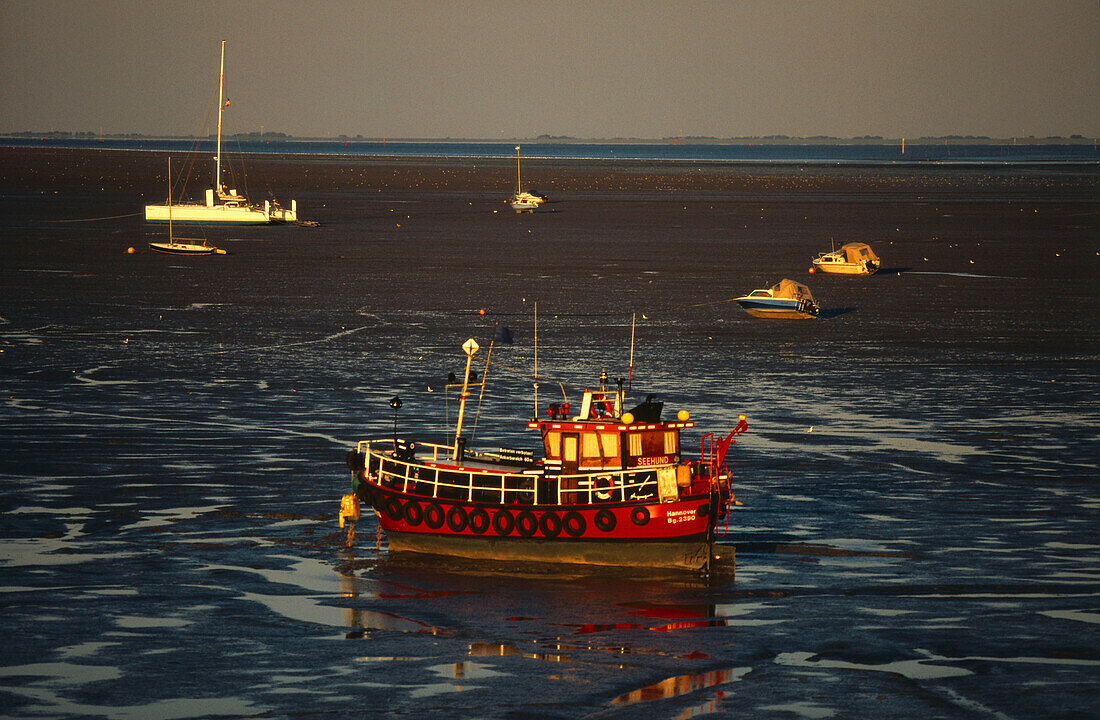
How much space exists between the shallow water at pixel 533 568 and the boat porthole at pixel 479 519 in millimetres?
1219

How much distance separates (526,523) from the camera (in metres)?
37.7

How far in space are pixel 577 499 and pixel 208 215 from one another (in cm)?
12411

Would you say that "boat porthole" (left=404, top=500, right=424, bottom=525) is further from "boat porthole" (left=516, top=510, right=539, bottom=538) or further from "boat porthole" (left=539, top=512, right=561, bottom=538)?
"boat porthole" (left=539, top=512, right=561, bottom=538)

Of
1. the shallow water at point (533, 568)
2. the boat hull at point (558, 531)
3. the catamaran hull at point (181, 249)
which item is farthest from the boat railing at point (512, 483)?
the catamaran hull at point (181, 249)

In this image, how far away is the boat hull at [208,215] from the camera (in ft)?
502

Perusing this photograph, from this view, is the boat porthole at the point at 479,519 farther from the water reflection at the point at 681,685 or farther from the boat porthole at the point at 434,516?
the water reflection at the point at 681,685

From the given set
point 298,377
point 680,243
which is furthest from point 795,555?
point 680,243

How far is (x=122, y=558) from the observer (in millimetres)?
37406

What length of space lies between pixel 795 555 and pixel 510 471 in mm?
7600

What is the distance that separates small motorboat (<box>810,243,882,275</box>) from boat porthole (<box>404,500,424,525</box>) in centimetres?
7639

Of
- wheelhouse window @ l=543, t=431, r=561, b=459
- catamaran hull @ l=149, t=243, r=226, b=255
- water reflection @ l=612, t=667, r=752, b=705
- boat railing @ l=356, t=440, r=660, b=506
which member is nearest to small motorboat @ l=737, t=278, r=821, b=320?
boat railing @ l=356, t=440, r=660, b=506

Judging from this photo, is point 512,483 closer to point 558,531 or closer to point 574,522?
point 558,531

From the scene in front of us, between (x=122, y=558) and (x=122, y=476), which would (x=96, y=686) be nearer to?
(x=122, y=558)

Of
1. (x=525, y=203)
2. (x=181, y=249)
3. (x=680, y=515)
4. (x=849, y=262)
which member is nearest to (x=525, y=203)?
(x=525, y=203)
